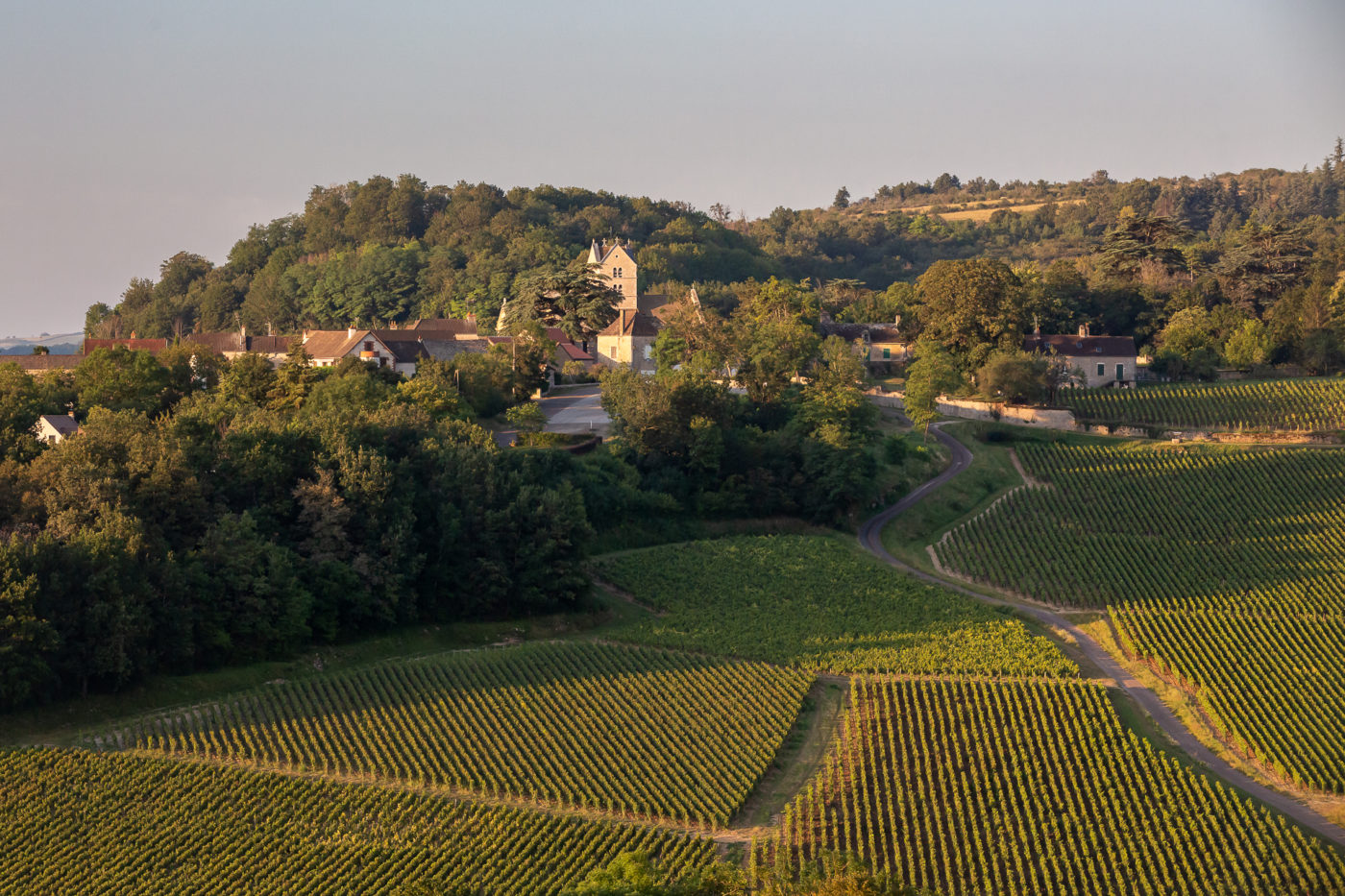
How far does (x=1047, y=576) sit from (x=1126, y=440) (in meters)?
16.9

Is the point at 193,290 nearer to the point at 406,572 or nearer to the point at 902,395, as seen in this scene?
the point at 902,395

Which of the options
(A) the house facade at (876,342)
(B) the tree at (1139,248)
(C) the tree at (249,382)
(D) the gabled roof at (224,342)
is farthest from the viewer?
(B) the tree at (1139,248)

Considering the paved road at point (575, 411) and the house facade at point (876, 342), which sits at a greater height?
the house facade at point (876, 342)

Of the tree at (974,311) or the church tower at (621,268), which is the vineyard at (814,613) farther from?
the church tower at (621,268)

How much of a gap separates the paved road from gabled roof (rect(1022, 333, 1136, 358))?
24349 mm

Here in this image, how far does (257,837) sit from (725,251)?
115 metres

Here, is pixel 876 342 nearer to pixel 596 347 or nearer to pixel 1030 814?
pixel 596 347

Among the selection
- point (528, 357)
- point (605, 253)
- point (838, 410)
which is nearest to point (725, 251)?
point (605, 253)

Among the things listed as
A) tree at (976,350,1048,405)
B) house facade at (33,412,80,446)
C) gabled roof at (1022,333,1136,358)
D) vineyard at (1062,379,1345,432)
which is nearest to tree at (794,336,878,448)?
tree at (976,350,1048,405)

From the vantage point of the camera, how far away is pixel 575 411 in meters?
60.8

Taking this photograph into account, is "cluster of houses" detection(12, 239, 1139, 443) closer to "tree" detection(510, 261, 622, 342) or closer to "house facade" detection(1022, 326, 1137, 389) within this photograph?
"house facade" detection(1022, 326, 1137, 389)

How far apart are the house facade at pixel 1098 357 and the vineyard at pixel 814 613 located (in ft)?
87.8

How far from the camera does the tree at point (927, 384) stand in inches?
2307

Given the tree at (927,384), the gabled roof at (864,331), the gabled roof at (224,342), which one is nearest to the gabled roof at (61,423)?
the gabled roof at (224,342)
